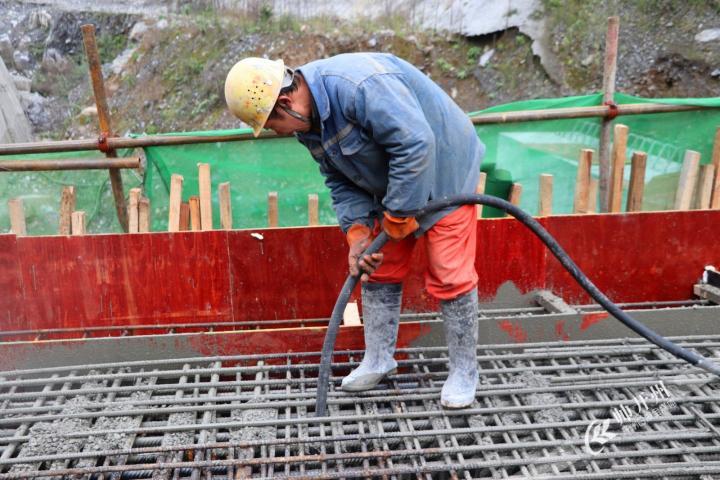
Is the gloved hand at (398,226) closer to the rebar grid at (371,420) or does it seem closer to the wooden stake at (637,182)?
the rebar grid at (371,420)

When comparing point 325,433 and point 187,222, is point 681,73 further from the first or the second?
point 325,433

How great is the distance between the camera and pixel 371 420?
2924mm

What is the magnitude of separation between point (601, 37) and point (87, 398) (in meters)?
8.42

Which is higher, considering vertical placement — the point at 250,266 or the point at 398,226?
the point at 398,226

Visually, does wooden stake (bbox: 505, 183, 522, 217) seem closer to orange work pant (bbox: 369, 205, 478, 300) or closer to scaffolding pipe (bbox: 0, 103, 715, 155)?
scaffolding pipe (bbox: 0, 103, 715, 155)

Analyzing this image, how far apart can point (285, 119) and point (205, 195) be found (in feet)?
8.05

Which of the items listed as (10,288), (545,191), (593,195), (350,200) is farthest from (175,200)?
(593,195)

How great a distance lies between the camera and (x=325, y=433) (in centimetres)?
289

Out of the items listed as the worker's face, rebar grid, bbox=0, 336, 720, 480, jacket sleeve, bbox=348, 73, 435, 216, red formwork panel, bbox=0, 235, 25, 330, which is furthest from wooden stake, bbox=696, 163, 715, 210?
red formwork panel, bbox=0, 235, 25, 330

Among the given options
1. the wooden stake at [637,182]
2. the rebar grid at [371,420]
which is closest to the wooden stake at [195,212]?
the rebar grid at [371,420]

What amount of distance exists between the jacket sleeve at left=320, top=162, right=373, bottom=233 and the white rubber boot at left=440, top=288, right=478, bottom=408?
579mm

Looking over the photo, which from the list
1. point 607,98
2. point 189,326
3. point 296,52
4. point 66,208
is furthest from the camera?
point 296,52

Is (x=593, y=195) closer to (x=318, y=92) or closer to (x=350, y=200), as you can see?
(x=350, y=200)

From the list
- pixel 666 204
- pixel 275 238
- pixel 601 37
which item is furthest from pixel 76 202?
pixel 601 37
